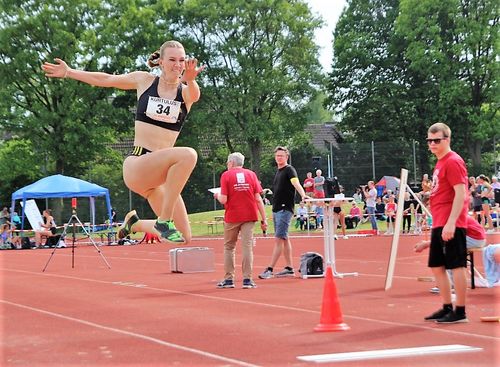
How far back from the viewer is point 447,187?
8.95 m

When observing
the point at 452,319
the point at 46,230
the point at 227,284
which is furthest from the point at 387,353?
the point at 46,230

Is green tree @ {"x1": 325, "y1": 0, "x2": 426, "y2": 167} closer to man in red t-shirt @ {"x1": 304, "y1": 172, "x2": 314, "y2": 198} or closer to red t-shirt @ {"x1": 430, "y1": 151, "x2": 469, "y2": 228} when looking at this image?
man in red t-shirt @ {"x1": 304, "y1": 172, "x2": 314, "y2": 198}

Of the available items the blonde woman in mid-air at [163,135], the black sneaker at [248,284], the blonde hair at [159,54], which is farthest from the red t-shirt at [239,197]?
the blonde hair at [159,54]

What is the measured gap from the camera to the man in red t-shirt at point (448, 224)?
344 inches

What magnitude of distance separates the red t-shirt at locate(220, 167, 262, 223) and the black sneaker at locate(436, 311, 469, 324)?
4.68 meters

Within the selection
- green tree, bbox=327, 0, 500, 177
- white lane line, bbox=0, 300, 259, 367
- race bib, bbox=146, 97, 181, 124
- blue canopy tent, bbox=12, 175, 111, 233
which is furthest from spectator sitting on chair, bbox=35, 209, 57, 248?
race bib, bbox=146, 97, 181, 124

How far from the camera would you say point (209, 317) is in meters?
9.70

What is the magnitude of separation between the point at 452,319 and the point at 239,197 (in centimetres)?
492

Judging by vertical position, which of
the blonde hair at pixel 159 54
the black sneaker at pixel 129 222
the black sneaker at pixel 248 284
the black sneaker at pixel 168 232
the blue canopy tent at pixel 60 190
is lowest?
the black sneaker at pixel 248 284

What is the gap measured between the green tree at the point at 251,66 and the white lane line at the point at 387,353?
42611mm

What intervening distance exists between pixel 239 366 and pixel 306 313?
10.7ft

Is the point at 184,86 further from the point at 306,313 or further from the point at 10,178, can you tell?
the point at 10,178

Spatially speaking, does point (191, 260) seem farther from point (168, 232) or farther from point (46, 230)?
point (46, 230)

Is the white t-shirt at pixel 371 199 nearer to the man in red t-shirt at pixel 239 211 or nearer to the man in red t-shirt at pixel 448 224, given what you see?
the man in red t-shirt at pixel 239 211
